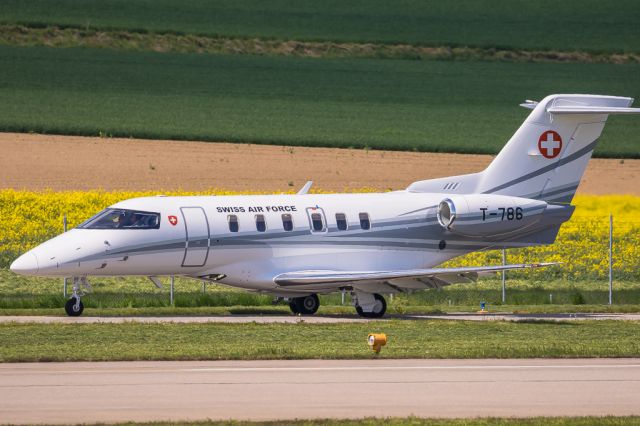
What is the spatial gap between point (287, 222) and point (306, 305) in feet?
6.66

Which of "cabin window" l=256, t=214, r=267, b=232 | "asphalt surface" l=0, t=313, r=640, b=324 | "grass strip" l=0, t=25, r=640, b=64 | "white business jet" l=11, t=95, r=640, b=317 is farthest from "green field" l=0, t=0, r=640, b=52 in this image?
"asphalt surface" l=0, t=313, r=640, b=324

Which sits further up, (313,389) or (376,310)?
(313,389)

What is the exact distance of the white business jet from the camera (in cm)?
2702

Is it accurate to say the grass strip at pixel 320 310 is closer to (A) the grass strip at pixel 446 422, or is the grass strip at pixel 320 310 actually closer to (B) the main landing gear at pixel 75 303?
(B) the main landing gear at pixel 75 303

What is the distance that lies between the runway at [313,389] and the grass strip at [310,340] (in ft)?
2.11

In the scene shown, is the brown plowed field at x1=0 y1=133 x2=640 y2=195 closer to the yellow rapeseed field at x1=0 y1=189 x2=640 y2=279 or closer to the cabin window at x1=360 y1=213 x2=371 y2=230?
the yellow rapeseed field at x1=0 y1=189 x2=640 y2=279

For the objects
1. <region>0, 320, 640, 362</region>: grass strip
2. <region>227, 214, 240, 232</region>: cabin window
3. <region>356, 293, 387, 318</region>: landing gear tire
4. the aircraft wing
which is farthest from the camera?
<region>356, 293, 387, 318</region>: landing gear tire

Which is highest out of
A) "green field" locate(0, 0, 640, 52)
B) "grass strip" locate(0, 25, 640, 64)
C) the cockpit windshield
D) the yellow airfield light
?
"green field" locate(0, 0, 640, 52)

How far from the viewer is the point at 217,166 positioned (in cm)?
4831

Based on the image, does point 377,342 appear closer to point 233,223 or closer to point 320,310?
point 233,223

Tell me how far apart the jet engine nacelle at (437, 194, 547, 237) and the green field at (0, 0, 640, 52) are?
40.6 m

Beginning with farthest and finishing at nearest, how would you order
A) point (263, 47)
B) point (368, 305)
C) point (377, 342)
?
point (263, 47), point (368, 305), point (377, 342)

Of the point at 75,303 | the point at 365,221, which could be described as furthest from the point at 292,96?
the point at 75,303

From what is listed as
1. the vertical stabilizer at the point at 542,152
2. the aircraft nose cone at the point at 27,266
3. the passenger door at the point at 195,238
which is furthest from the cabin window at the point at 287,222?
the aircraft nose cone at the point at 27,266
